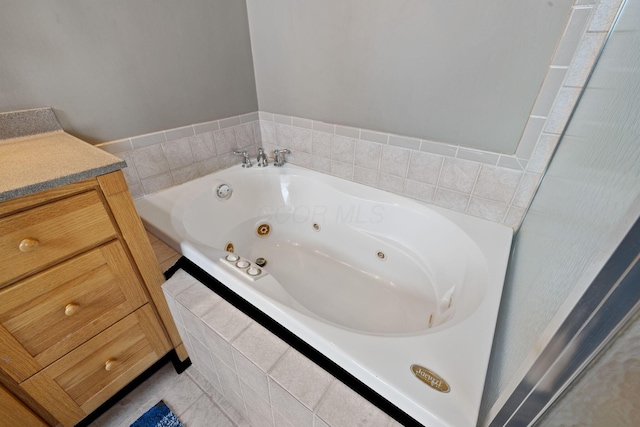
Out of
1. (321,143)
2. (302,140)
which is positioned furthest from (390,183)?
(302,140)

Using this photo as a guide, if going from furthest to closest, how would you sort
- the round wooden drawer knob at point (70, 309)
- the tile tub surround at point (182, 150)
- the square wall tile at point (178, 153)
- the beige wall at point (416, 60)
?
the square wall tile at point (178, 153), the tile tub surround at point (182, 150), the beige wall at point (416, 60), the round wooden drawer knob at point (70, 309)

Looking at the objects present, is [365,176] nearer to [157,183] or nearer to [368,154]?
[368,154]

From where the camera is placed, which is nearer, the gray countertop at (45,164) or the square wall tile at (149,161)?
the gray countertop at (45,164)

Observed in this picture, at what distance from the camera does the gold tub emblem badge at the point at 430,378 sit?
566 millimetres

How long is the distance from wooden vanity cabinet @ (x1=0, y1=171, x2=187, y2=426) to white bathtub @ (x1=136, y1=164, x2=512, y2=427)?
0.23 metres

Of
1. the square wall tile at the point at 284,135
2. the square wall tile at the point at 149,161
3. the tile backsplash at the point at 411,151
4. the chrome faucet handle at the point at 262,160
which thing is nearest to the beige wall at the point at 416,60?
the tile backsplash at the point at 411,151

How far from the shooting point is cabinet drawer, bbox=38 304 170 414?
77 cm

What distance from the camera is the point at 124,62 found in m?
1.06

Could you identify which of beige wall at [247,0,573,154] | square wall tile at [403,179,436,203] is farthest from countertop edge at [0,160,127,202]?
square wall tile at [403,179,436,203]

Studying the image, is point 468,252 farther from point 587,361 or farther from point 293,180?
point 293,180

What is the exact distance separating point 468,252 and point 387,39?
36.4 inches

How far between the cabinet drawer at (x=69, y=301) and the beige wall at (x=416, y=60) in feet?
3.75

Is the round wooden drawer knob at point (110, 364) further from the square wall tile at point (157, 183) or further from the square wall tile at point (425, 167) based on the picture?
the square wall tile at point (425, 167)

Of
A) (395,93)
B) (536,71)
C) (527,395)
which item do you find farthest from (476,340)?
(395,93)
